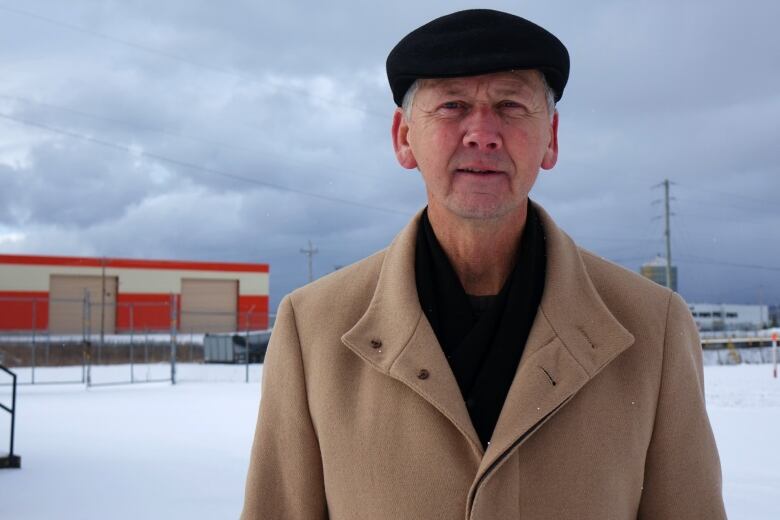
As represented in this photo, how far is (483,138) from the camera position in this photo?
1.76 m

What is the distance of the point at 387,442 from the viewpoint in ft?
5.92

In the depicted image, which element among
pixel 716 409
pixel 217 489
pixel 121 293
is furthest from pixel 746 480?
pixel 121 293

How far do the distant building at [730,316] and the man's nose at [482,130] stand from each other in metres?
62.4

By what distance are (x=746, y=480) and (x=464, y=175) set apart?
6.27m

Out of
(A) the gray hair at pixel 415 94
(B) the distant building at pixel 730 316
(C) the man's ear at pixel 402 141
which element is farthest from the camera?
(B) the distant building at pixel 730 316

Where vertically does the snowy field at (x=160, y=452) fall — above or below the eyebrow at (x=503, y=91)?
below

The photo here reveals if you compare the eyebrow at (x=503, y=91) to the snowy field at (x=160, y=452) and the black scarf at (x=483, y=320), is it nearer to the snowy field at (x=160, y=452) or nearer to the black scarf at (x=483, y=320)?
the black scarf at (x=483, y=320)

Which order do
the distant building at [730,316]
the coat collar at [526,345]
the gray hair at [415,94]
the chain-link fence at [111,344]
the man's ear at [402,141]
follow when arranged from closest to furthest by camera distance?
1. the coat collar at [526,345]
2. the gray hair at [415,94]
3. the man's ear at [402,141]
4. the chain-link fence at [111,344]
5. the distant building at [730,316]

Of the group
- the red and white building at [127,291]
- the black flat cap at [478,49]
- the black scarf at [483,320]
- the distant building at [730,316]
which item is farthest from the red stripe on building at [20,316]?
the distant building at [730,316]

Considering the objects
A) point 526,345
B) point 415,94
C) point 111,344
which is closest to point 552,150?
point 415,94

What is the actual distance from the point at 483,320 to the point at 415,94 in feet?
1.79

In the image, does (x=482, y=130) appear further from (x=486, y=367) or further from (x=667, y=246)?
(x=667, y=246)

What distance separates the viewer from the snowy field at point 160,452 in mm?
6340

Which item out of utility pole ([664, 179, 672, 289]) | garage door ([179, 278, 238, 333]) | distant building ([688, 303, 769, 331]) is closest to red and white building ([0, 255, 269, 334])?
garage door ([179, 278, 238, 333])
